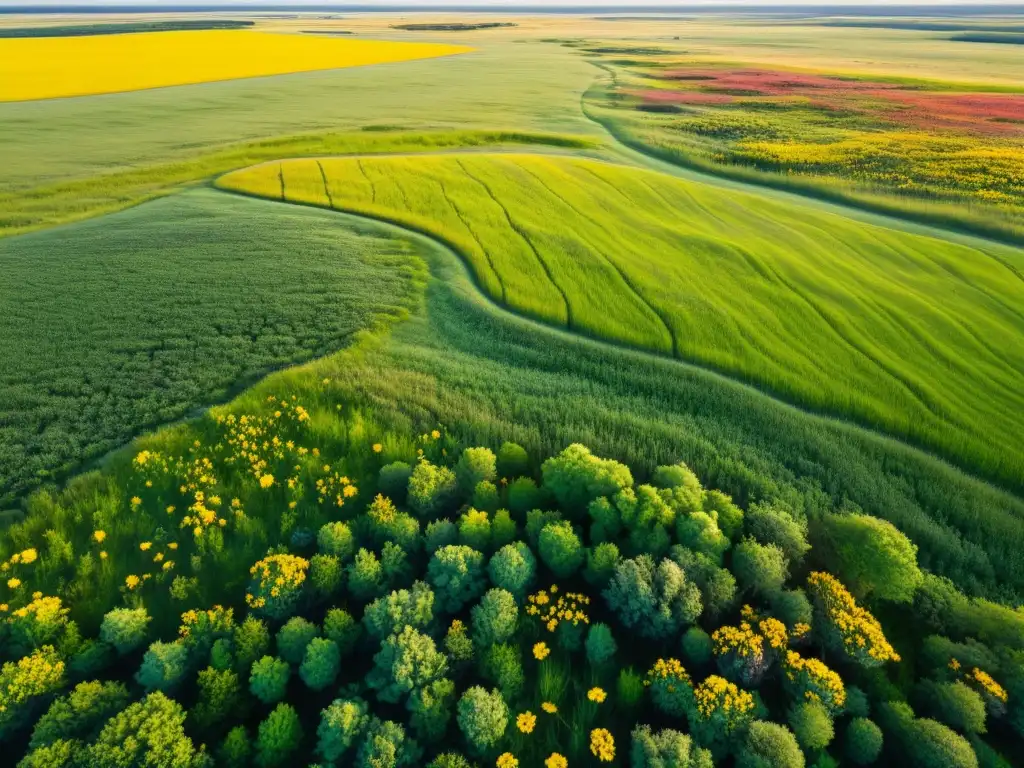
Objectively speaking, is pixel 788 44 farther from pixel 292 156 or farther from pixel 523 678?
pixel 523 678

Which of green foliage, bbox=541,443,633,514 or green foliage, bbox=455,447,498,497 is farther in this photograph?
green foliage, bbox=455,447,498,497

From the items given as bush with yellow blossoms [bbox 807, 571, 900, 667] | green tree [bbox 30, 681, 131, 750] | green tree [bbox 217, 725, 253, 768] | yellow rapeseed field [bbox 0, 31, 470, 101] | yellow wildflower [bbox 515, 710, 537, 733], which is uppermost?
yellow rapeseed field [bbox 0, 31, 470, 101]

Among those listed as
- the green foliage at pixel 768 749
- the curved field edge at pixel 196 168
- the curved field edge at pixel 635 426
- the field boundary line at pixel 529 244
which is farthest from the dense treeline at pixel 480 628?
the curved field edge at pixel 196 168

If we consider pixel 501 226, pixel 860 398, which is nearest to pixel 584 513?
pixel 860 398

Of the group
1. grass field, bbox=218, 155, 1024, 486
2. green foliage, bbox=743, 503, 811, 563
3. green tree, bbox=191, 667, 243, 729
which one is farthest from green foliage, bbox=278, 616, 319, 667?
grass field, bbox=218, 155, 1024, 486

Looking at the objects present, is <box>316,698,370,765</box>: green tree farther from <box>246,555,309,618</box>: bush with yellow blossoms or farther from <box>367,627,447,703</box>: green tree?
<box>246,555,309,618</box>: bush with yellow blossoms

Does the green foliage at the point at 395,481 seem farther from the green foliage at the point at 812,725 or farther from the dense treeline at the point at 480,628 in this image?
the green foliage at the point at 812,725

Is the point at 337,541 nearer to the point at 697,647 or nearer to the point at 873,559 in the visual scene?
the point at 697,647
